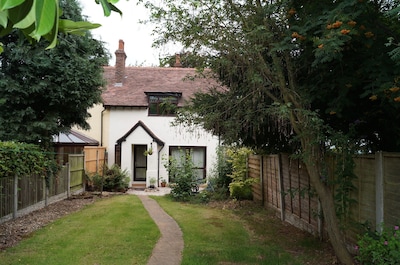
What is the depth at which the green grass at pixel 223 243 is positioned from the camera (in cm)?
614

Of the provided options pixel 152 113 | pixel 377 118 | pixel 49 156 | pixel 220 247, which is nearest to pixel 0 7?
pixel 377 118

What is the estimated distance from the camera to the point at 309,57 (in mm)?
5938

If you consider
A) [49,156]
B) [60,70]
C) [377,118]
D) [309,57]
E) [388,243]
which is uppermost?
[60,70]

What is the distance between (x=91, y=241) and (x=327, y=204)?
189 inches

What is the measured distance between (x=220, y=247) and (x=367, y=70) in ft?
14.1

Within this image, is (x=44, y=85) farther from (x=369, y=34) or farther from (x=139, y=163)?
(x=139, y=163)

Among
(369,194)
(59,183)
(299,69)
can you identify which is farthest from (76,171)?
(369,194)

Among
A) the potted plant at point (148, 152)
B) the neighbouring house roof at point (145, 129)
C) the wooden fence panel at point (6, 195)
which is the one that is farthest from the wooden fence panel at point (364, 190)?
the neighbouring house roof at point (145, 129)

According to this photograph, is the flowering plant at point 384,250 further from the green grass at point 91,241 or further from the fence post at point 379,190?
the green grass at point 91,241

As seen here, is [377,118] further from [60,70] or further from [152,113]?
[152,113]

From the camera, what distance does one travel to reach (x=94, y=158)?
1823cm

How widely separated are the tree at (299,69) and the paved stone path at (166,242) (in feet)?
8.34

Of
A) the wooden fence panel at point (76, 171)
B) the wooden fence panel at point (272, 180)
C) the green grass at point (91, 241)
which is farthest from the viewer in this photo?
the wooden fence panel at point (76, 171)

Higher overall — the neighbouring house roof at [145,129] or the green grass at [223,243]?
the neighbouring house roof at [145,129]
